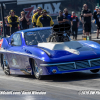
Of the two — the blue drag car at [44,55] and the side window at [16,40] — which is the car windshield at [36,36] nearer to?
the blue drag car at [44,55]

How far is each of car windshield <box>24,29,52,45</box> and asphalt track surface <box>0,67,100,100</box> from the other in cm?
92

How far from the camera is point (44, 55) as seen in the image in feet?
25.5

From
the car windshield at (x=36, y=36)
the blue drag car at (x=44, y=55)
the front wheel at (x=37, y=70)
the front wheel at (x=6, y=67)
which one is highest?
the car windshield at (x=36, y=36)

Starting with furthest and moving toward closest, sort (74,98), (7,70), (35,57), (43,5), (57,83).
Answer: (43,5), (7,70), (35,57), (57,83), (74,98)

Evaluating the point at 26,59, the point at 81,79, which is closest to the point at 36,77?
the point at 26,59

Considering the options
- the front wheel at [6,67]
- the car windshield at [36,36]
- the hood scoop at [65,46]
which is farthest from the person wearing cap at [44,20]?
the hood scoop at [65,46]

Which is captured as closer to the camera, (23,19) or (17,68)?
(17,68)

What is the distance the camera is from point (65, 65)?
25.2ft

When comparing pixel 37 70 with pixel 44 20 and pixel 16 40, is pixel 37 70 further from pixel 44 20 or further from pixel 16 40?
pixel 44 20

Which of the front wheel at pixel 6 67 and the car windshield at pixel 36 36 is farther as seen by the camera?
the front wheel at pixel 6 67

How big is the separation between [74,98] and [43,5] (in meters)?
26.1

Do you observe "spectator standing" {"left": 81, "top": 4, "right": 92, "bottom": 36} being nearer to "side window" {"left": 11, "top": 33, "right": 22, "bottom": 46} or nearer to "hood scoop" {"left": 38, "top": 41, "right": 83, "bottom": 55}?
"side window" {"left": 11, "top": 33, "right": 22, "bottom": 46}

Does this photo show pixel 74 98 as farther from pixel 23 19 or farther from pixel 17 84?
pixel 23 19

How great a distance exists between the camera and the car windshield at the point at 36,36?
8.97m
